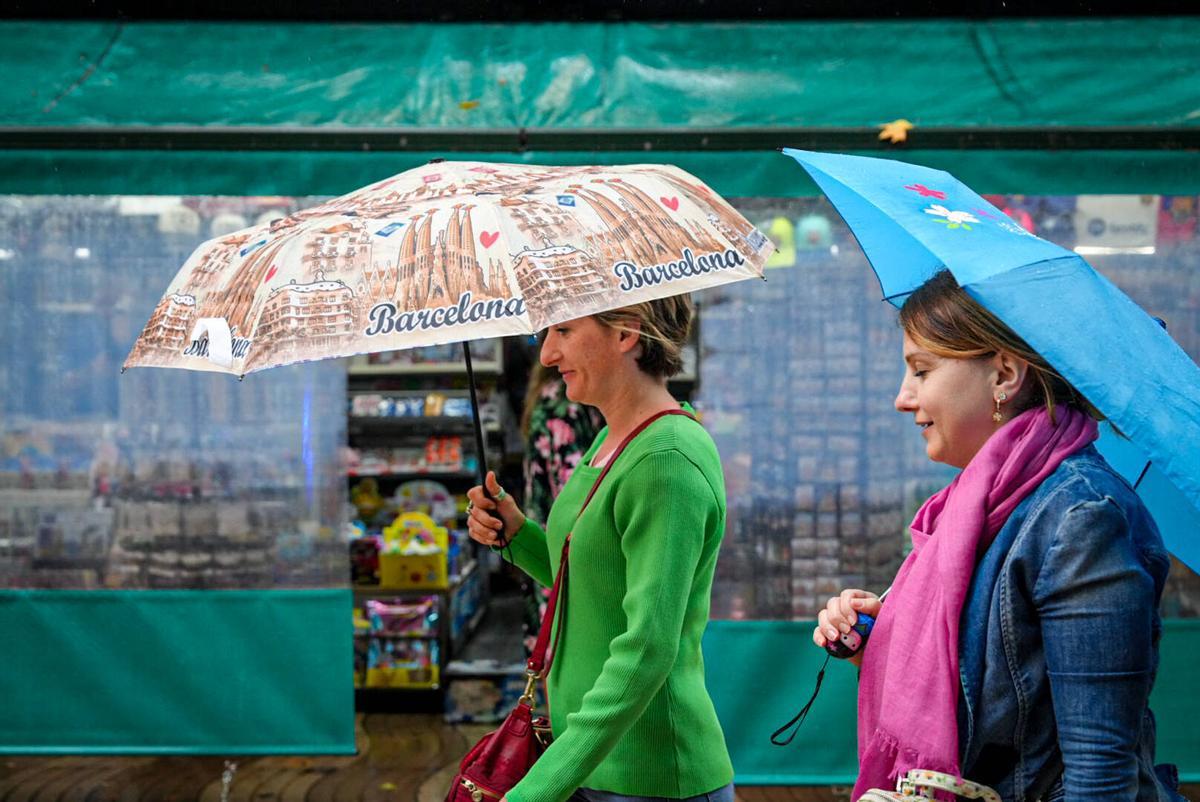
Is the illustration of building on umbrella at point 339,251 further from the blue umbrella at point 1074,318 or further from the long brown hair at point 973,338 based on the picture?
the long brown hair at point 973,338

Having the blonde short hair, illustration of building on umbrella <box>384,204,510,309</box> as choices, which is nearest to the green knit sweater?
the blonde short hair

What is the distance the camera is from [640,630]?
1665 mm

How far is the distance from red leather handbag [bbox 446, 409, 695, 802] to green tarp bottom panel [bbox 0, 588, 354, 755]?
2580mm

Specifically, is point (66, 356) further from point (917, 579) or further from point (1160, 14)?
point (1160, 14)

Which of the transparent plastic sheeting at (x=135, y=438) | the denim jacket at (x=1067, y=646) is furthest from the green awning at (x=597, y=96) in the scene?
the denim jacket at (x=1067, y=646)

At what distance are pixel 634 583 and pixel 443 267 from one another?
1.95 ft

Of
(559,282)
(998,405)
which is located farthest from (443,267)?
(998,405)

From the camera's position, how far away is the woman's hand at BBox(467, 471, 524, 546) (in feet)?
7.34

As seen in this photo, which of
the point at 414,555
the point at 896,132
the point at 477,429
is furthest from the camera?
the point at 414,555

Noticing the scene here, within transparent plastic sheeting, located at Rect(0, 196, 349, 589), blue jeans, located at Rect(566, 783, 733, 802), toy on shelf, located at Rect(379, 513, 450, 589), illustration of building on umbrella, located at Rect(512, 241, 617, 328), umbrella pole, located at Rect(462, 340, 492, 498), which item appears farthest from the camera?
toy on shelf, located at Rect(379, 513, 450, 589)

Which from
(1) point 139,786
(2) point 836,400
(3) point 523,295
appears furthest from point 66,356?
(3) point 523,295

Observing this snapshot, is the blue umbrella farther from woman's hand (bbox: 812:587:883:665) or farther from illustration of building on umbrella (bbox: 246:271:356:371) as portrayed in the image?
illustration of building on umbrella (bbox: 246:271:356:371)

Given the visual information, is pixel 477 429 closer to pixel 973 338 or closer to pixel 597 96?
pixel 973 338

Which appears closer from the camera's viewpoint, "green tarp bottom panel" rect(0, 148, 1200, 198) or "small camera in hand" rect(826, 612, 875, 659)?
"small camera in hand" rect(826, 612, 875, 659)
